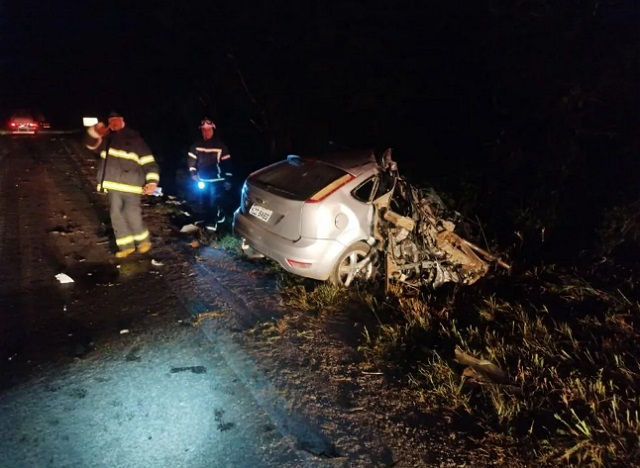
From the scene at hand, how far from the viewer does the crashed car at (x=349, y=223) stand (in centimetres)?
563

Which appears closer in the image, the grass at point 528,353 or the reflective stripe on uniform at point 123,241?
the grass at point 528,353

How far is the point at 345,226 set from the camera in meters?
5.74

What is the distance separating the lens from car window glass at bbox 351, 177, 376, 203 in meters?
5.84

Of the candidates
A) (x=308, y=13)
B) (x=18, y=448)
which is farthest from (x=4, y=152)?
(x=18, y=448)

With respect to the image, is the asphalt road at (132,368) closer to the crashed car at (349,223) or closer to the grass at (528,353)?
the crashed car at (349,223)

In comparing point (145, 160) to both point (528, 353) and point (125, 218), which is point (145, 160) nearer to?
point (125, 218)

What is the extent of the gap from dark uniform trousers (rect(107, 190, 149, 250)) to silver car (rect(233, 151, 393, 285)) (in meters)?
→ 1.52

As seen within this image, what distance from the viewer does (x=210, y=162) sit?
8148 millimetres

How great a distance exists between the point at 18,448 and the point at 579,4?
753 centimetres

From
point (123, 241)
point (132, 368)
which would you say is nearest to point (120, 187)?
point (123, 241)

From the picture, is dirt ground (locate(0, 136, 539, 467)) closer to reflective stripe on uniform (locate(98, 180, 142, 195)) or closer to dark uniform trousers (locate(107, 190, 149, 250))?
dark uniform trousers (locate(107, 190, 149, 250))

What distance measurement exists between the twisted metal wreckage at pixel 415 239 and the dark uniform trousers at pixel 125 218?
3003 mm

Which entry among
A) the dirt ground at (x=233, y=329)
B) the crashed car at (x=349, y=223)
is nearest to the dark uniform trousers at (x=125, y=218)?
the dirt ground at (x=233, y=329)

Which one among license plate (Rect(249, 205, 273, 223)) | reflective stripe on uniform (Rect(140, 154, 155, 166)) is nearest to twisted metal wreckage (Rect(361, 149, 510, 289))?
license plate (Rect(249, 205, 273, 223))
